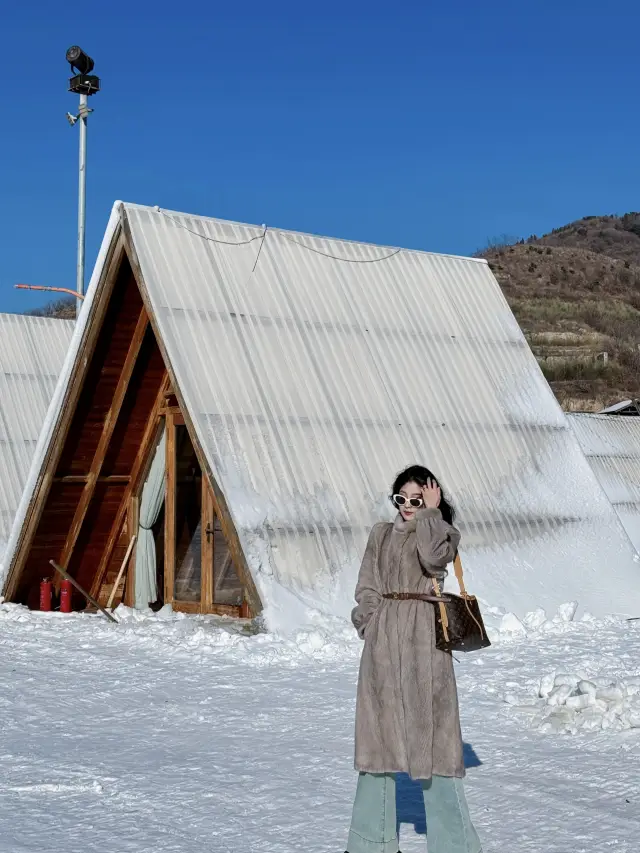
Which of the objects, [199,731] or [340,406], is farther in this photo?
[340,406]

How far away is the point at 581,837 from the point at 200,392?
6.93 meters

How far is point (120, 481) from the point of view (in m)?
13.2

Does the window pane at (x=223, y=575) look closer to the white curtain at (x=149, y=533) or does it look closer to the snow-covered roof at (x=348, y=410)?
the snow-covered roof at (x=348, y=410)

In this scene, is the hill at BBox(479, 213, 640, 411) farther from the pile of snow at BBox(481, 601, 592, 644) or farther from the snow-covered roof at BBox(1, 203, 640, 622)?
the pile of snow at BBox(481, 601, 592, 644)

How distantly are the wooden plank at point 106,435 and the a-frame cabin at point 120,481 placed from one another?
1 centimetres

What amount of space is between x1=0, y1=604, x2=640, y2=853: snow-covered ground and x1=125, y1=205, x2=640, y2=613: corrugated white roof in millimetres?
1285

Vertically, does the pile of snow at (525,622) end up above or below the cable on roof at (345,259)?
below

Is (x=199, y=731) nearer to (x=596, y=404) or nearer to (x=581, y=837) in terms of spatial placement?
(x=581, y=837)

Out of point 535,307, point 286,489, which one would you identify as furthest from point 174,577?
point 535,307

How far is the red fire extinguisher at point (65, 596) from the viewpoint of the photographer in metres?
12.9

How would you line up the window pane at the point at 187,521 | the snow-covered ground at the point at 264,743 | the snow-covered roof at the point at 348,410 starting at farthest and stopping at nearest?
the window pane at the point at 187,521 → the snow-covered roof at the point at 348,410 → the snow-covered ground at the point at 264,743

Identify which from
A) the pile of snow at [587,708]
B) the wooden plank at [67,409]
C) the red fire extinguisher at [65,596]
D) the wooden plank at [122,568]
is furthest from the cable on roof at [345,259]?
the pile of snow at [587,708]

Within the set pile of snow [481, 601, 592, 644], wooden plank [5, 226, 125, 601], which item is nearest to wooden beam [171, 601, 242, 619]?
wooden plank [5, 226, 125, 601]

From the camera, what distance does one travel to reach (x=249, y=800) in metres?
5.55
